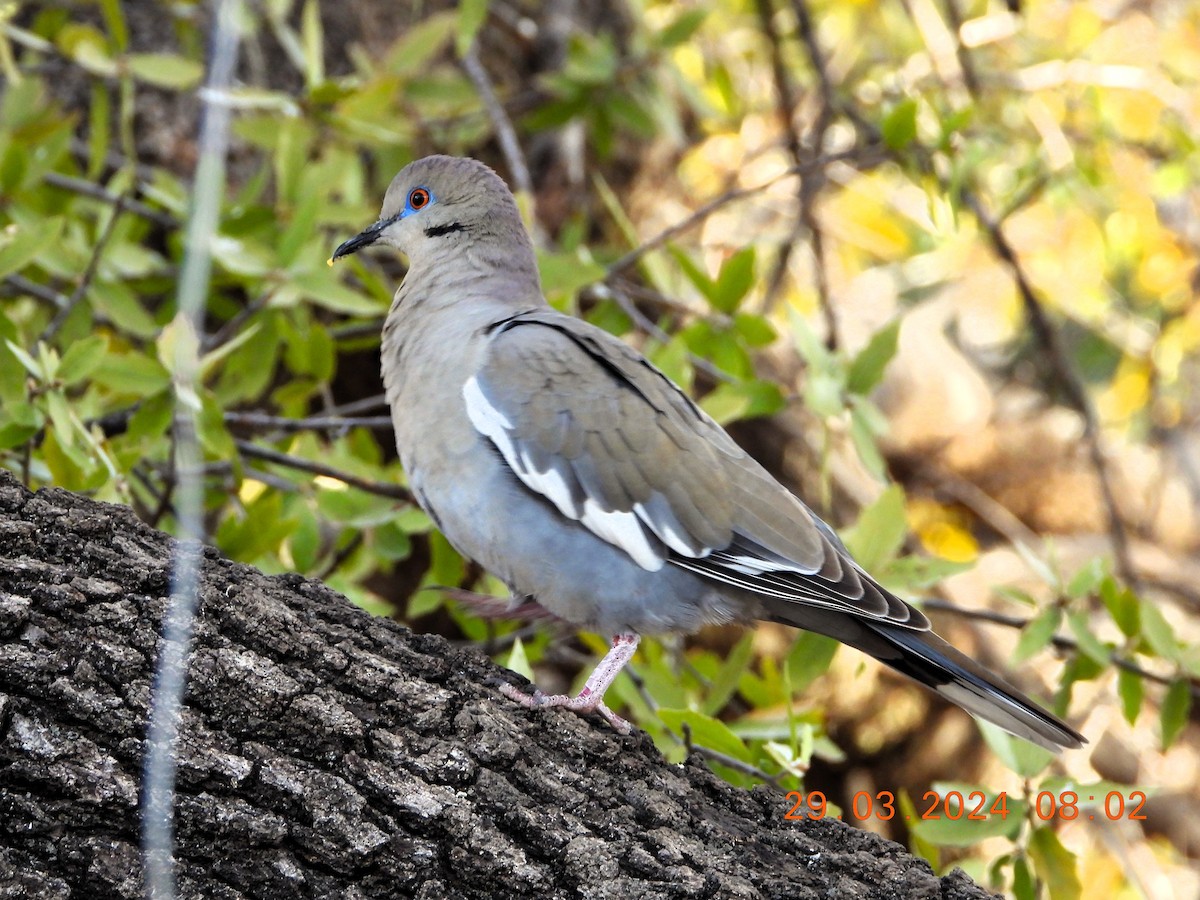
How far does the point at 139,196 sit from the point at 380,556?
2.01 metres

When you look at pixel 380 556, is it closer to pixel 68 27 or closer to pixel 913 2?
pixel 68 27

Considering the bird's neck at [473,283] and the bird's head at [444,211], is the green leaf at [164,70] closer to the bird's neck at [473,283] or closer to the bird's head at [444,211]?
the bird's head at [444,211]

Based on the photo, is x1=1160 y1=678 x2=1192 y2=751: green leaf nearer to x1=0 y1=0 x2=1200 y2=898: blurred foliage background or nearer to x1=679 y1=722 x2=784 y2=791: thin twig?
x1=0 y1=0 x2=1200 y2=898: blurred foliage background

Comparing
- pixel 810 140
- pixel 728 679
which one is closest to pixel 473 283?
pixel 728 679

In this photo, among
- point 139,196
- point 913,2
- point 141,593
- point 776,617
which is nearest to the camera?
point 141,593

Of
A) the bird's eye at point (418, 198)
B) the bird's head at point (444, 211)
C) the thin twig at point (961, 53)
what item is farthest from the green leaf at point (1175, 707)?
the thin twig at point (961, 53)

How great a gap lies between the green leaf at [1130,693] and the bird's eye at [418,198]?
2261 mm

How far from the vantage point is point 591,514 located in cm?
270

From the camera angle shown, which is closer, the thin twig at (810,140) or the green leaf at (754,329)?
the green leaf at (754,329)

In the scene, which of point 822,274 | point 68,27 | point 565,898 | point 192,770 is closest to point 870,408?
point 822,274

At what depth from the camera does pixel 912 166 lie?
4648 millimetres

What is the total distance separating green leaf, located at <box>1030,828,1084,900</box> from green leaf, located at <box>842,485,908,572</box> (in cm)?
76

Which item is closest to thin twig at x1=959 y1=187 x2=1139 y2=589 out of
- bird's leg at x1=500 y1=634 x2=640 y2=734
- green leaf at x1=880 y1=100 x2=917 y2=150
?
green leaf at x1=880 y1=100 x2=917 y2=150

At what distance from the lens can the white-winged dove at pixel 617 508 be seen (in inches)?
105
